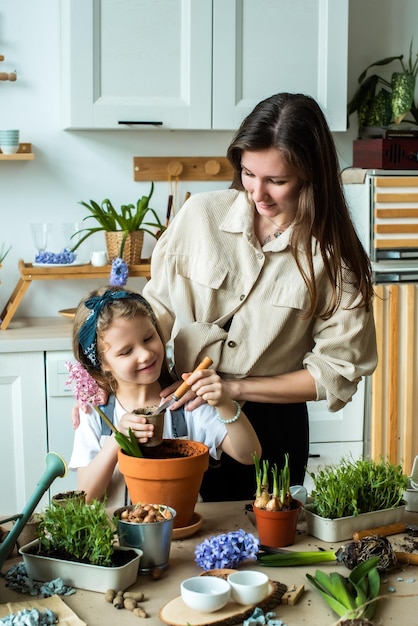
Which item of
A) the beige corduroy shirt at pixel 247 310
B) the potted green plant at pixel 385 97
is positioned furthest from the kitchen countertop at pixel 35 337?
the potted green plant at pixel 385 97

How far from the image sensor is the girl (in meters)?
1.88

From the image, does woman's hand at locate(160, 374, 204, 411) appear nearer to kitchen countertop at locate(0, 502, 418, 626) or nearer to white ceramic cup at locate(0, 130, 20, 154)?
kitchen countertop at locate(0, 502, 418, 626)

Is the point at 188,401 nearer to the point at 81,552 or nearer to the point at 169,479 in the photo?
the point at 169,479

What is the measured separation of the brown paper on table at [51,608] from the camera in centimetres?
133

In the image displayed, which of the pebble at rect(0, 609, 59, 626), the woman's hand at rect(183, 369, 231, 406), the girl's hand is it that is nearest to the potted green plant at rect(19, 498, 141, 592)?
the pebble at rect(0, 609, 59, 626)

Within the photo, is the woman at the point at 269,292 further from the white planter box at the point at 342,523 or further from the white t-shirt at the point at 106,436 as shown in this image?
the white planter box at the point at 342,523

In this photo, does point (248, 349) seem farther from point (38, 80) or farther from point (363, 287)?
point (38, 80)

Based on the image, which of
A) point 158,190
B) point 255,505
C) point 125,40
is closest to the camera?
point 255,505

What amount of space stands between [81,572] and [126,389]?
67 centimetres

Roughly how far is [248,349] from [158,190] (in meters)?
1.80

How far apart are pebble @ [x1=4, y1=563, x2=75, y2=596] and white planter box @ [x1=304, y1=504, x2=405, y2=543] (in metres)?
0.46

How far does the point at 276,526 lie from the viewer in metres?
1.60

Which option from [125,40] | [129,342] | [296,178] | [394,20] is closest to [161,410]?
[129,342]

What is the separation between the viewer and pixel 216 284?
2123 millimetres
